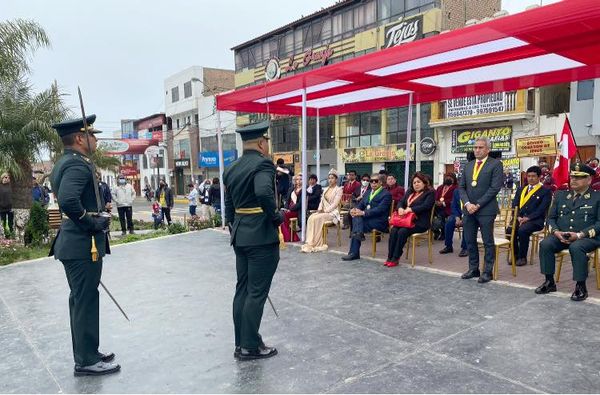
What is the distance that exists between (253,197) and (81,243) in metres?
1.27

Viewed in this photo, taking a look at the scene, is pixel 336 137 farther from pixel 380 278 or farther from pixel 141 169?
pixel 141 169

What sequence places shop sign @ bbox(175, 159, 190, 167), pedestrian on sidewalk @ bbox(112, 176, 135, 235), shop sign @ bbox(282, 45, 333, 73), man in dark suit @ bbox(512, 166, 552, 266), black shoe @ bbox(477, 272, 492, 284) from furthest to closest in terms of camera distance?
shop sign @ bbox(175, 159, 190, 167)
shop sign @ bbox(282, 45, 333, 73)
pedestrian on sidewalk @ bbox(112, 176, 135, 235)
man in dark suit @ bbox(512, 166, 552, 266)
black shoe @ bbox(477, 272, 492, 284)

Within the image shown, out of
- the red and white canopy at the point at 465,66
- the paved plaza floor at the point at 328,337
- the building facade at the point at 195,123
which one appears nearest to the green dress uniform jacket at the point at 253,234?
the paved plaza floor at the point at 328,337

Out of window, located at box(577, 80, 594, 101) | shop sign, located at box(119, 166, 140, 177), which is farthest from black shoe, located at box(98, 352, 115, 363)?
shop sign, located at box(119, 166, 140, 177)

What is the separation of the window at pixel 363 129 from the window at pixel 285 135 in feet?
15.5

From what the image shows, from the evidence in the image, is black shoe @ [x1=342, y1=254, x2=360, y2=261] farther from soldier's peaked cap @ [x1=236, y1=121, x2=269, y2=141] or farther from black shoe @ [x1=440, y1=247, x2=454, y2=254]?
soldier's peaked cap @ [x1=236, y1=121, x2=269, y2=141]

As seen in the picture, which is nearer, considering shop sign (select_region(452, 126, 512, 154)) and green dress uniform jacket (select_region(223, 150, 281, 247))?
green dress uniform jacket (select_region(223, 150, 281, 247))

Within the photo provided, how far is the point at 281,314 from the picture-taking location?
4.28 m

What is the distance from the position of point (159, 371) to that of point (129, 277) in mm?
3224

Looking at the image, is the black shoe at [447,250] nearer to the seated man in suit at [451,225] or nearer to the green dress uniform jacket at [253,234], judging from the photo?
the seated man in suit at [451,225]

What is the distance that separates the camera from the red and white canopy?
4629 mm

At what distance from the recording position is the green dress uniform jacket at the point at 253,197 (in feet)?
10.4

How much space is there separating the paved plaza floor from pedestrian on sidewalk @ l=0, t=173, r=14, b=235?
6.22 meters

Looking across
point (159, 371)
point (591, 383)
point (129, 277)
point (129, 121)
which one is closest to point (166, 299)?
point (129, 277)
